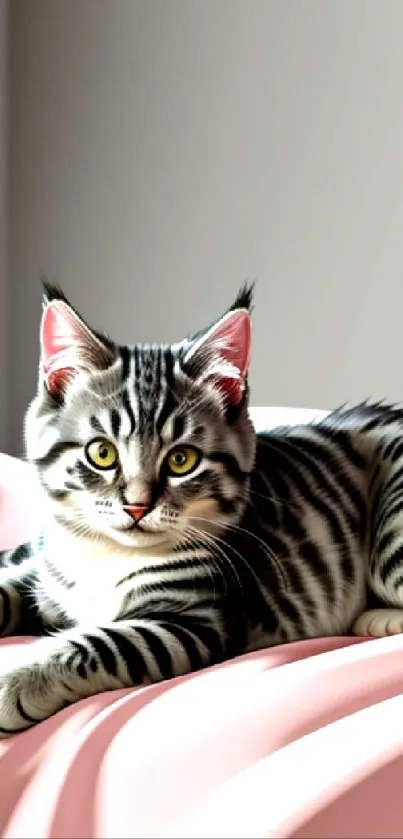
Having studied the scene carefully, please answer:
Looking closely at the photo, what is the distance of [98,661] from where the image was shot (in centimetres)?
78

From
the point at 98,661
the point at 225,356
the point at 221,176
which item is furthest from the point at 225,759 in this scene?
the point at 221,176

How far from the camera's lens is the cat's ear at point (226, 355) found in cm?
90

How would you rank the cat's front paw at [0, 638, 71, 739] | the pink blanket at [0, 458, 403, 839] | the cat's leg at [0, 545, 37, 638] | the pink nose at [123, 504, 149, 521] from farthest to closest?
1. the cat's leg at [0, 545, 37, 638]
2. the pink nose at [123, 504, 149, 521]
3. the cat's front paw at [0, 638, 71, 739]
4. the pink blanket at [0, 458, 403, 839]

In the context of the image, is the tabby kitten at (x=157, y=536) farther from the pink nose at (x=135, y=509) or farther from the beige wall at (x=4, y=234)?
the beige wall at (x=4, y=234)

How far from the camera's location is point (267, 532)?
98cm

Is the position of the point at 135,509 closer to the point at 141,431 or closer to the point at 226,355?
the point at 141,431

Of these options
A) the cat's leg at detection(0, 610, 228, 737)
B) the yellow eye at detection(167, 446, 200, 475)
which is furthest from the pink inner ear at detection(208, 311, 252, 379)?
the cat's leg at detection(0, 610, 228, 737)

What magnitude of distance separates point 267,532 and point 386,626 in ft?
0.52

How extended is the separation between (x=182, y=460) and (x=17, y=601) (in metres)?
0.26

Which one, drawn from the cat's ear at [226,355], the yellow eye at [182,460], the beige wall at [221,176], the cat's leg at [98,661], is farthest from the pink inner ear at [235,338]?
the beige wall at [221,176]

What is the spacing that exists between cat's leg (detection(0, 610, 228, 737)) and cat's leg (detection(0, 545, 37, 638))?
112 mm

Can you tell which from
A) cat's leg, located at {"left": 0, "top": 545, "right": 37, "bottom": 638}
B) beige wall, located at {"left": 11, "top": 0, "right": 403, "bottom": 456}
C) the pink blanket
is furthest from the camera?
beige wall, located at {"left": 11, "top": 0, "right": 403, "bottom": 456}

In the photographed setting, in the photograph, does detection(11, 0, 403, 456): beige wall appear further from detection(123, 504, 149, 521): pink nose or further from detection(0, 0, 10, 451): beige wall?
detection(123, 504, 149, 521): pink nose

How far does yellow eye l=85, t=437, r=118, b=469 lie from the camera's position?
0.85 metres
